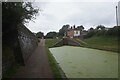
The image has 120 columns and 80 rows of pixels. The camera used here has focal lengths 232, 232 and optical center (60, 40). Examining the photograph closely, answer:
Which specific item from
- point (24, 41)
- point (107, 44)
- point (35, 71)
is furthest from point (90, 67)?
point (107, 44)

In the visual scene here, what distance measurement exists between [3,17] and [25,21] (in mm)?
2345

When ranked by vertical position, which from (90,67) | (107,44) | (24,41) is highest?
(24,41)

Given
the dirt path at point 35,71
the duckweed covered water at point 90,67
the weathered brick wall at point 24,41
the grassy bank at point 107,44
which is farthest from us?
the grassy bank at point 107,44

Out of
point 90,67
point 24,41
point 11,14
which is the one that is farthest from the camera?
point 24,41

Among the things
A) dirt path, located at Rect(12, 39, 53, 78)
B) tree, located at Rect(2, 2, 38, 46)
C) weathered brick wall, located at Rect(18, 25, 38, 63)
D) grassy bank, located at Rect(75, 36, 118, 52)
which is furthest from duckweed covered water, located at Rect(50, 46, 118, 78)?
grassy bank, located at Rect(75, 36, 118, 52)

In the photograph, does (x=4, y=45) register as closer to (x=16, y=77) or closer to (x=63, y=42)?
(x=16, y=77)

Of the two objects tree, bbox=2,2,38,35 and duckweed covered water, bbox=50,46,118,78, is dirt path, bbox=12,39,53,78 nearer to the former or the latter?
duckweed covered water, bbox=50,46,118,78

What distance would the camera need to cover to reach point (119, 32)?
37.8 meters

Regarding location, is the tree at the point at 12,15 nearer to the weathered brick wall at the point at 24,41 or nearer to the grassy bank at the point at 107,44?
the weathered brick wall at the point at 24,41

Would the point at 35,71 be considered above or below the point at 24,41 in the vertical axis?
below

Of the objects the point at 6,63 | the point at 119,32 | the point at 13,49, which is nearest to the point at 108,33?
the point at 119,32

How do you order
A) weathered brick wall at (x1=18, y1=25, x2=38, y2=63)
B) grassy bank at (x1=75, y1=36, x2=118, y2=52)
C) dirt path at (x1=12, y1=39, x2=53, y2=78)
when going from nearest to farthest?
dirt path at (x1=12, y1=39, x2=53, y2=78) < weathered brick wall at (x1=18, y1=25, x2=38, y2=63) < grassy bank at (x1=75, y1=36, x2=118, y2=52)

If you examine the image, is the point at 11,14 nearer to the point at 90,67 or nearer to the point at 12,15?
the point at 12,15

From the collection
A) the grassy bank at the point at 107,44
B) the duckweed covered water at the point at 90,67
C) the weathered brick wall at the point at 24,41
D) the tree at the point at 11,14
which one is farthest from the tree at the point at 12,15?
the grassy bank at the point at 107,44
